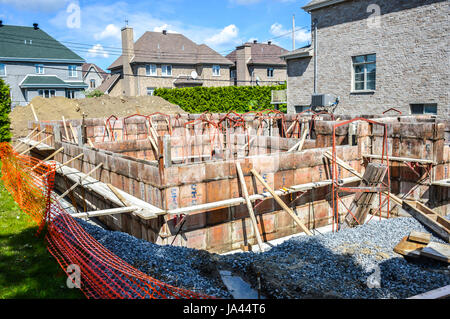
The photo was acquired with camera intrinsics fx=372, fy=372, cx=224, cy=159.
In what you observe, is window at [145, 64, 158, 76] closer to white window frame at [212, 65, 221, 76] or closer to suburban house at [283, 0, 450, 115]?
white window frame at [212, 65, 221, 76]

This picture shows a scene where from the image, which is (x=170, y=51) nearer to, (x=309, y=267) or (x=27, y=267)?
(x=27, y=267)

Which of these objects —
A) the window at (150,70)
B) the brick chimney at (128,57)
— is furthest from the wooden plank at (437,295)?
the window at (150,70)

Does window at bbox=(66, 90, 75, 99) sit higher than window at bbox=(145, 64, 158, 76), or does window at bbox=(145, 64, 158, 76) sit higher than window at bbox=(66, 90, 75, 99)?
window at bbox=(145, 64, 158, 76)

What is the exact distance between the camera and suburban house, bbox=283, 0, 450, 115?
19203mm

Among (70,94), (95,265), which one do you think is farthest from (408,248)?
(70,94)

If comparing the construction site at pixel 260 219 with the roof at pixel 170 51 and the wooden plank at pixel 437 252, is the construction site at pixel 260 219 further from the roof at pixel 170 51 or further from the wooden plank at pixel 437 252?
the roof at pixel 170 51

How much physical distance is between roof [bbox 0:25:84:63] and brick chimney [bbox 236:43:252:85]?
20658mm

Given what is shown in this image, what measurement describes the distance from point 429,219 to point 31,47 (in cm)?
4711

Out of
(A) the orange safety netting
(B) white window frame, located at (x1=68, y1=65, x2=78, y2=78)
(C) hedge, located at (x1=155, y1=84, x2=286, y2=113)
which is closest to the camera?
(A) the orange safety netting

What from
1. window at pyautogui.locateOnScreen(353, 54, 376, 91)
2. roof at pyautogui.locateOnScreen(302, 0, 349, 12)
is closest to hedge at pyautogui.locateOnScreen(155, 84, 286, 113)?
roof at pyautogui.locateOnScreen(302, 0, 349, 12)

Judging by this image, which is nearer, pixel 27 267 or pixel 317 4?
pixel 27 267

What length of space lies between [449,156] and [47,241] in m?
11.2

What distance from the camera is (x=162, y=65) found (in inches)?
1895
